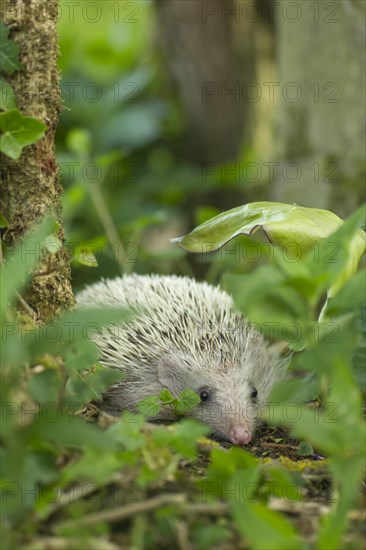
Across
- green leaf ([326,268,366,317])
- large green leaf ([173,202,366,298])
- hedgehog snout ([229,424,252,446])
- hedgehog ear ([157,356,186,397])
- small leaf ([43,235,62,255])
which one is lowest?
hedgehog snout ([229,424,252,446])

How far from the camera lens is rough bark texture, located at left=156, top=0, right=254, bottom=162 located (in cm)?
841

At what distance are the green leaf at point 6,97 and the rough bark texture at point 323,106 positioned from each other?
2.73m

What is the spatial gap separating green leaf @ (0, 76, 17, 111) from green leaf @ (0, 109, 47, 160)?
0.09m

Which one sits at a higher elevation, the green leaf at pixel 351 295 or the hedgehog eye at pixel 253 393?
the green leaf at pixel 351 295

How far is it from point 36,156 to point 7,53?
0.36 metres

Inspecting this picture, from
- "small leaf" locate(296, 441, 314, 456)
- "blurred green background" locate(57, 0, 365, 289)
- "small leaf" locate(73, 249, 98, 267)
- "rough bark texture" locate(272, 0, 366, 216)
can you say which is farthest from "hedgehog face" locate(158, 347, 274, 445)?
"blurred green background" locate(57, 0, 365, 289)

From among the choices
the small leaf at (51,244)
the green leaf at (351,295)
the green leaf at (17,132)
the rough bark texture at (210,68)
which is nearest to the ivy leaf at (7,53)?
the green leaf at (17,132)

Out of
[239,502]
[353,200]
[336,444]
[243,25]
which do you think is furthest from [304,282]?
[243,25]

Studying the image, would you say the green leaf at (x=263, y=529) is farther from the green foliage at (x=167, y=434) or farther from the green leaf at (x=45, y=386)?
the green leaf at (x=45, y=386)

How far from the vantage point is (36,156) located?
2922 mm

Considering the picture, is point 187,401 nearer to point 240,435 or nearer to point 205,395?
point 240,435

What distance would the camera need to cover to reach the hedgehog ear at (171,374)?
12.1 ft

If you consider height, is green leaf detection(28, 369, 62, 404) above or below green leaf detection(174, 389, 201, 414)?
above

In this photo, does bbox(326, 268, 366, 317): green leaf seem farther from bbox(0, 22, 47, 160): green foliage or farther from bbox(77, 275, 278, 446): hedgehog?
bbox(77, 275, 278, 446): hedgehog
